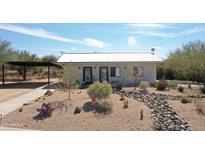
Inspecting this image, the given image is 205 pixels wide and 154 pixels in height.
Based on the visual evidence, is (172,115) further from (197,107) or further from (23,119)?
(23,119)

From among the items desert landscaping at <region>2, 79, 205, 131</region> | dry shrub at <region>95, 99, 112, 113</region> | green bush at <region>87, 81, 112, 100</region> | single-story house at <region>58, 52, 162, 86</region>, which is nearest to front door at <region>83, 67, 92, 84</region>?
single-story house at <region>58, 52, 162, 86</region>

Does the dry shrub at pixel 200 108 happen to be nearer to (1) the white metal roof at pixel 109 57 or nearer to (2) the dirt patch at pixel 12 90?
(2) the dirt patch at pixel 12 90

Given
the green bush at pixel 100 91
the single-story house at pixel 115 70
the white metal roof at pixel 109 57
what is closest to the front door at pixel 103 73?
the single-story house at pixel 115 70

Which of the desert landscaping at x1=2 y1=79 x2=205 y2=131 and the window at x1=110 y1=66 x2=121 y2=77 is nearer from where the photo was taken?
the desert landscaping at x1=2 y1=79 x2=205 y2=131

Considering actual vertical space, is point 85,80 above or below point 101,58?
below

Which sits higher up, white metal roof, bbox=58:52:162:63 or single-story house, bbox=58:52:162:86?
white metal roof, bbox=58:52:162:63

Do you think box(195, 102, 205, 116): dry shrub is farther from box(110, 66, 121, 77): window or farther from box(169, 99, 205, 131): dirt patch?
box(110, 66, 121, 77): window

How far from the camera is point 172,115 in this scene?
45.4 ft

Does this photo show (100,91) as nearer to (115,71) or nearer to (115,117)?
(115,117)

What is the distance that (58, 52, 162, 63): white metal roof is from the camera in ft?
93.9
